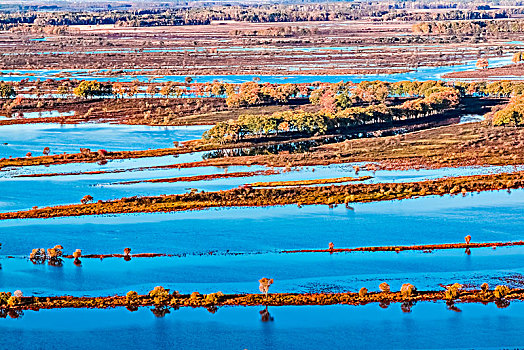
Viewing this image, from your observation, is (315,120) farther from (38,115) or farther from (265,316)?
(265,316)

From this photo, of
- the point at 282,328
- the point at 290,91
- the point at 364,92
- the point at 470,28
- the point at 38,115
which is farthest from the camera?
the point at 470,28

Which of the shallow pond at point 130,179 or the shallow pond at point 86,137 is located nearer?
the shallow pond at point 130,179

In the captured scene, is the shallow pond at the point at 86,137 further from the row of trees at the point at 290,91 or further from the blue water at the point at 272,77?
the blue water at the point at 272,77

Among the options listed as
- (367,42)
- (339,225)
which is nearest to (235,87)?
(339,225)

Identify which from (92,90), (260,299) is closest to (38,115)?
(92,90)

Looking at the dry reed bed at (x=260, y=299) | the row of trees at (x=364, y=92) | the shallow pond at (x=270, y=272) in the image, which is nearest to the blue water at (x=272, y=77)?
the row of trees at (x=364, y=92)

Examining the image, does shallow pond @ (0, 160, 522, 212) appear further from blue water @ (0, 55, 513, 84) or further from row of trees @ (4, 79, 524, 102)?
blue water @ (0, 55, 513, 84)
